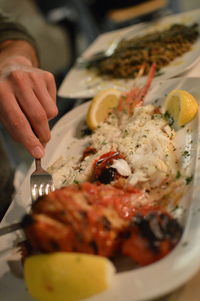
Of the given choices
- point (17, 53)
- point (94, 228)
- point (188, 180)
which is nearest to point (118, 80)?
point (17, 53)

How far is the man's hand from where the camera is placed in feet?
5.39

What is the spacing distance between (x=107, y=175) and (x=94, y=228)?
440 mm

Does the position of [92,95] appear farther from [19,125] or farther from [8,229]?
[8,229]

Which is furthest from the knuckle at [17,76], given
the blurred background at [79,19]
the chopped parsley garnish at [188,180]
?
the blurred background at [79,19]

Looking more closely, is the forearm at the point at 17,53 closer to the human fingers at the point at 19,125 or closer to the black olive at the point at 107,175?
the human fingers at the point at 19,125

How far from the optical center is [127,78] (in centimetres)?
253

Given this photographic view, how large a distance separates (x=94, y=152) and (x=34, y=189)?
1.53 ft

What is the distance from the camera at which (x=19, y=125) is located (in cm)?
164

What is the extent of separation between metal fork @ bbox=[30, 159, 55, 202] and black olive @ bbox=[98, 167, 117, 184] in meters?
0.22

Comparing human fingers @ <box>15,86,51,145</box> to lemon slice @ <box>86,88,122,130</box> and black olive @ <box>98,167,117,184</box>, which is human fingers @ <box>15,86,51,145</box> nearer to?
black olive @ <box>98,167,117,184</box>

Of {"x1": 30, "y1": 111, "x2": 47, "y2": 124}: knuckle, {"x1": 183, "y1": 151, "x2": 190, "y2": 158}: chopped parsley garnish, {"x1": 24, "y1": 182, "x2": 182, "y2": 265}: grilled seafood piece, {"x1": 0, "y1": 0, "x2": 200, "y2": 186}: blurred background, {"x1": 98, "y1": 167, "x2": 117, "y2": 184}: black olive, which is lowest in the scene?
{"x1": 0, "y1": 0, "x2": 200, "y2": 186}: blurred background

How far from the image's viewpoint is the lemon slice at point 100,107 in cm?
214

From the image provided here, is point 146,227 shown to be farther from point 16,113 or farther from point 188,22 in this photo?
point 188,22

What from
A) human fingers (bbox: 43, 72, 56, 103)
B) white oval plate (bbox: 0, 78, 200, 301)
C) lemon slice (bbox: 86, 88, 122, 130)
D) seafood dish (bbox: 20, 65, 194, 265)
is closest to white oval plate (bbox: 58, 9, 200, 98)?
lemon slice (bbox: 86, 88, 122, 130)
